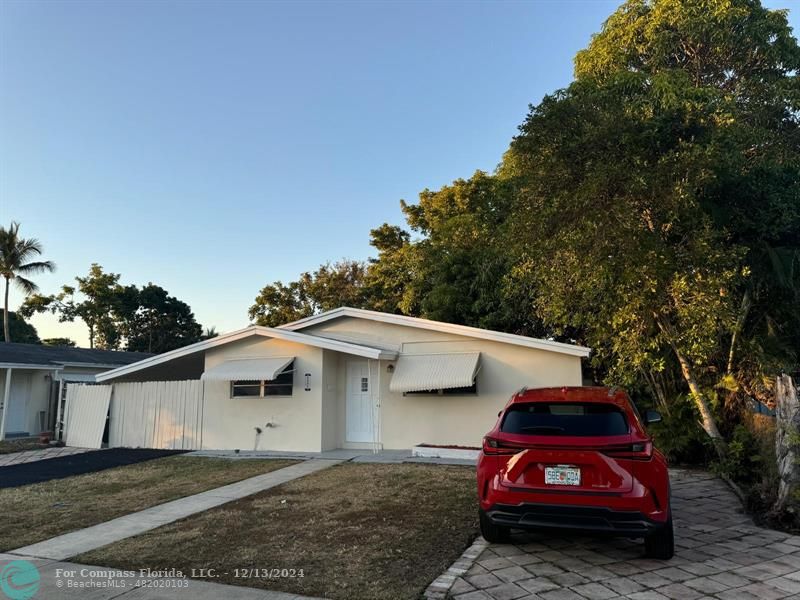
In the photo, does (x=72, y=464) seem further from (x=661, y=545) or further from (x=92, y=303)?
(x=92, y=303)

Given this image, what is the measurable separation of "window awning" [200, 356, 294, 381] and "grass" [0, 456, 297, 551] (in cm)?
196

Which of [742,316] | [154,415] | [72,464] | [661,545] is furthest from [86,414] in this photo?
[742,316]

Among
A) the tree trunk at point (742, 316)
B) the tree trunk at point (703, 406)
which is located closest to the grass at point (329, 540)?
the tree trunk at point (703, 406)

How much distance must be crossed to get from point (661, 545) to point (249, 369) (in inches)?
397

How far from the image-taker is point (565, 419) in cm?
461

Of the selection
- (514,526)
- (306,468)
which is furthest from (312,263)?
(514,526)

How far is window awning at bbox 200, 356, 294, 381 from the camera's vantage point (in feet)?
40.1

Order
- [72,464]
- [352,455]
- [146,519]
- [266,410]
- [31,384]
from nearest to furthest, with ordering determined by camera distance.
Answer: [146,519] → [72,464] → [352,455] → [266,410] → [31,384]

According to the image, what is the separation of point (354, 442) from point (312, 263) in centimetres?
1848

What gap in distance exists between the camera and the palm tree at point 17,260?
31.2m

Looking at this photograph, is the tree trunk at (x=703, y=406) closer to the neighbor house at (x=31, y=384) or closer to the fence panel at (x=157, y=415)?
the fence panel at (x=157, y=415)

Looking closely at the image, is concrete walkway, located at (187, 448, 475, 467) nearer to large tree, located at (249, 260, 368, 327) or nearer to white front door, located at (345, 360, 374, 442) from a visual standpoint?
white front door, located at (345, 360, 374, 442)

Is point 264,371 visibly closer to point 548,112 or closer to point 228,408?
point 228,408

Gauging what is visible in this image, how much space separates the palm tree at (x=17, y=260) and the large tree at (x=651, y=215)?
3381 cm
